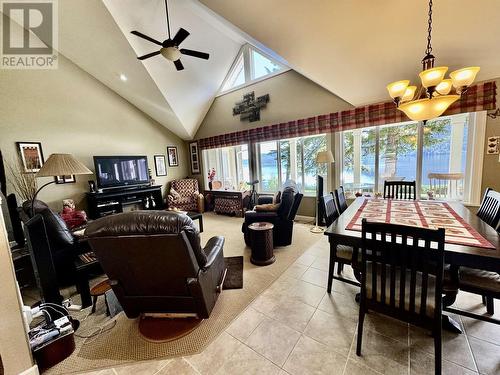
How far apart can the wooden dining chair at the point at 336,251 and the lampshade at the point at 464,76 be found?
139 cm

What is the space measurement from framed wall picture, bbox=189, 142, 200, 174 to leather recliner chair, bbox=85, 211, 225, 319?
202 inches

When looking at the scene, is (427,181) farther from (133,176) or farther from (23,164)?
(23,164)

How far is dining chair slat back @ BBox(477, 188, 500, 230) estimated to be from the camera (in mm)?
1765

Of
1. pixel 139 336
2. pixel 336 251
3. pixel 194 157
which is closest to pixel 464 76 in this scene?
pixel 336 251

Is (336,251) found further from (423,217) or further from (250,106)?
(250,106)

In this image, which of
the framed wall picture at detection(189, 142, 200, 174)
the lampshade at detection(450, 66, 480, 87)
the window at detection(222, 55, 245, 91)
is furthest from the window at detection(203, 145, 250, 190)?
the lampshade at detection(450, 66, 480, 87)

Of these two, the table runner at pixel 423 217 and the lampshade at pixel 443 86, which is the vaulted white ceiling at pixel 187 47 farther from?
the table runner at pixel 423 217

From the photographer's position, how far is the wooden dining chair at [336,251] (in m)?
1.95

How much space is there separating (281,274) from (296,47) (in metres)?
3.00

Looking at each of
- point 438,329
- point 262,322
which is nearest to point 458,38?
point 438,329

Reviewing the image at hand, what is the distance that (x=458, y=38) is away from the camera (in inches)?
87.1

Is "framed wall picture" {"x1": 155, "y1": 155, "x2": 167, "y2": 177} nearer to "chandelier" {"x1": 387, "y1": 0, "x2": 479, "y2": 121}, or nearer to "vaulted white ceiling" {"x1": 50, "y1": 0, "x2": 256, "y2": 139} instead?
"vaulted white ceiling" {"x1": 50, "y1": 0, "x2": 256, "y2": 139}

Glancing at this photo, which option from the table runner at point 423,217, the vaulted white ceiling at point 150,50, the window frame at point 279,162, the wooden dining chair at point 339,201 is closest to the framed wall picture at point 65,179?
the vaulted white ceiling at point 150,50

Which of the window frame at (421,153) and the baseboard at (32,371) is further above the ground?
the window frame at (421,153)
